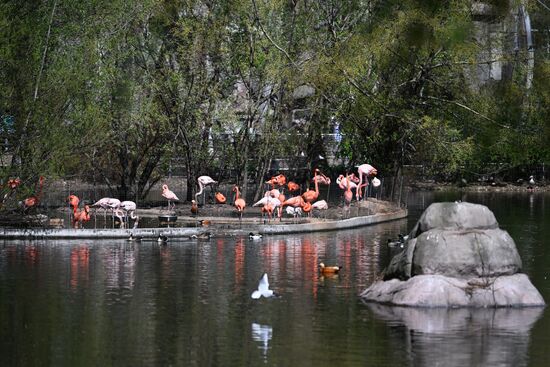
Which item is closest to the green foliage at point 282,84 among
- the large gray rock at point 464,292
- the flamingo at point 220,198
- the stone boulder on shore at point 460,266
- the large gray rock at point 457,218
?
the flamingo at point 220,198

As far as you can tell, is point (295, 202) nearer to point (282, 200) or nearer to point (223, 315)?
point (282, 200)

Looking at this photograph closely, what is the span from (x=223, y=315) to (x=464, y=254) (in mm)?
4132

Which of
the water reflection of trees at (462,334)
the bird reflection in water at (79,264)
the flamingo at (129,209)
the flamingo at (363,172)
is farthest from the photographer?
the flamingo at (363,172)

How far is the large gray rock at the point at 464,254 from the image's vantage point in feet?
74.6

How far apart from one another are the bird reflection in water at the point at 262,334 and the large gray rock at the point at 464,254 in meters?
3.14

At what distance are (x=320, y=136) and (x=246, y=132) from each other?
20.7ft

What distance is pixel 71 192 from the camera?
49719mm

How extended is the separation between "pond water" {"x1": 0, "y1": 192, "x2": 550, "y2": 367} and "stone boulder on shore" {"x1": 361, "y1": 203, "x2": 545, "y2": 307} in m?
0.30

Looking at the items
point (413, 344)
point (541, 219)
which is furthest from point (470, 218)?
point (541, 219)

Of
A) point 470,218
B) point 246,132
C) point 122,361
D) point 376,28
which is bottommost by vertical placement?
point 122,361

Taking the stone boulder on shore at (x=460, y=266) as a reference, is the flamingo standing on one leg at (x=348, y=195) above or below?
above

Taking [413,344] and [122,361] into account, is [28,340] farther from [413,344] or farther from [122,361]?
[413,344]

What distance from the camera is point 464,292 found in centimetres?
2283

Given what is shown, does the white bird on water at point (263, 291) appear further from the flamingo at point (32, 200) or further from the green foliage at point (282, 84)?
the green foliage at point (282, 84)
